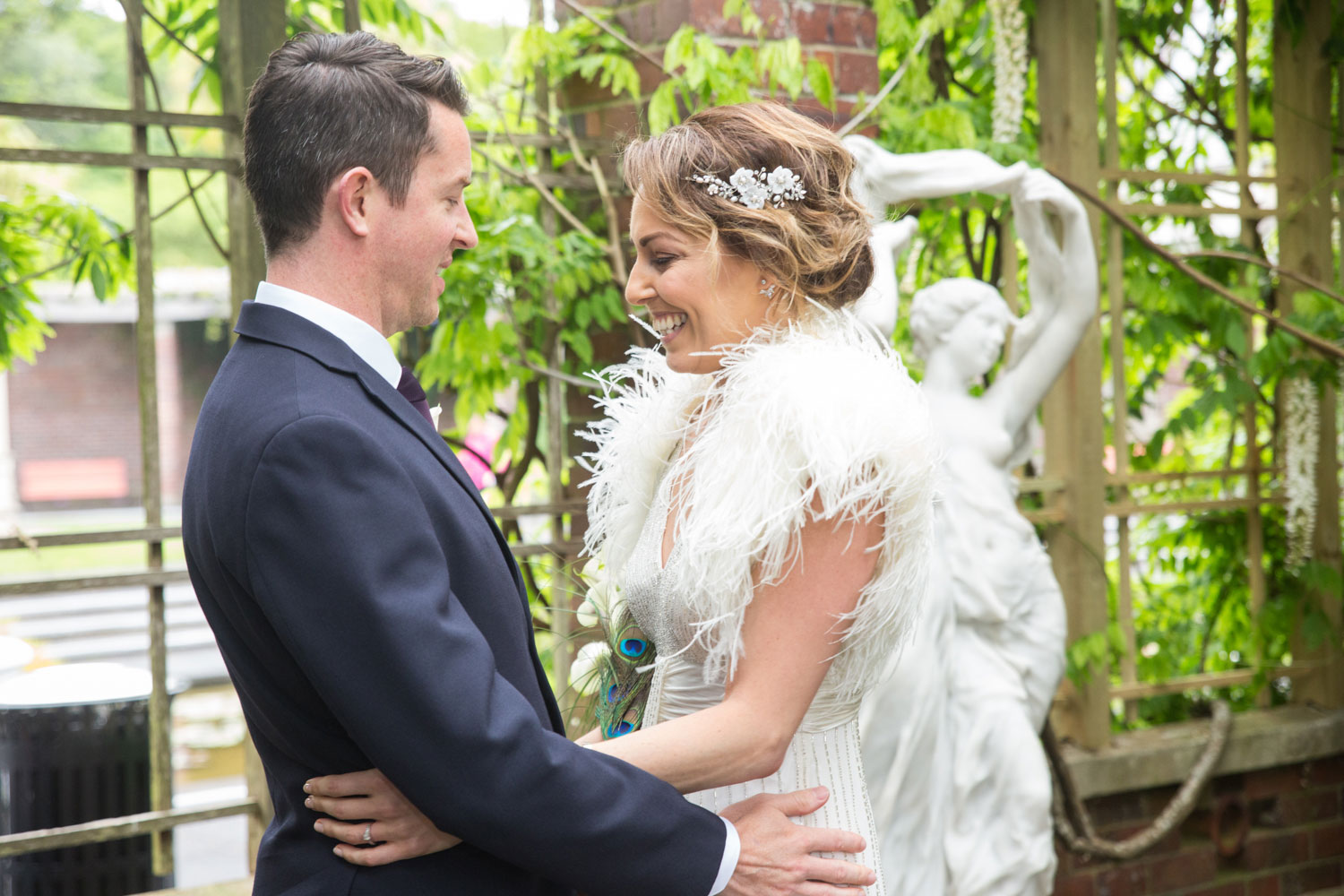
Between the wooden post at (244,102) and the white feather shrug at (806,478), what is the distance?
146 centimetres

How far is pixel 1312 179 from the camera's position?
4234 mm

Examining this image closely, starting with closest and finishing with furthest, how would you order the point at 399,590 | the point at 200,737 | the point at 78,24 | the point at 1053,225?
the point at 399,590, the point at 78,24, the point at 1053,225, the point at 200,737

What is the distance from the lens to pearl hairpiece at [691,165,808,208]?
1.56m

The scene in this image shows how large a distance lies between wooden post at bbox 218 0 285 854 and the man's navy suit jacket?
146cm

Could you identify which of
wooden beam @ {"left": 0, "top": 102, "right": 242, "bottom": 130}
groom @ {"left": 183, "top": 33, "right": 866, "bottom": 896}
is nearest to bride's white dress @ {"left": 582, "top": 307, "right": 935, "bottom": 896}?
groom @ {"left": 183, "top": 33, "right": 866, "bottom": 896}

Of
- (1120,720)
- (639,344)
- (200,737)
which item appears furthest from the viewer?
(200,737)

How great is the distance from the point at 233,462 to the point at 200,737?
23.5 ft

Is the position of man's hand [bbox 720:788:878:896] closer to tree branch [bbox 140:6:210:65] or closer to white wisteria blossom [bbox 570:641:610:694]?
white wisteria blossom [bbox 570:641:610:694]

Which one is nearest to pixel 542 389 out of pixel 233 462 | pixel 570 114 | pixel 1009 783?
pixel 570 114

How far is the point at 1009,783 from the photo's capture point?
2.94 metres

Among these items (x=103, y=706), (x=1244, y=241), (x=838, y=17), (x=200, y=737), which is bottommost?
(x=200, y=737)

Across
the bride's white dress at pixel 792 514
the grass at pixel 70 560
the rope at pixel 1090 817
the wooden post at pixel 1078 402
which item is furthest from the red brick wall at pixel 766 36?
the grass at pixel 70 560

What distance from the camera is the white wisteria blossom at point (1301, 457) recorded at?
4.05m

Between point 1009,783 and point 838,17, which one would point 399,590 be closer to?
point 1009,783
